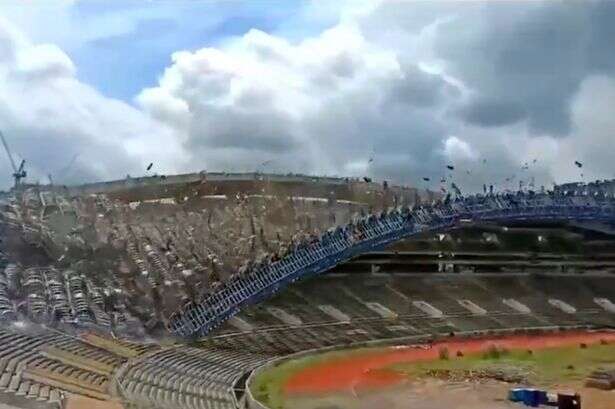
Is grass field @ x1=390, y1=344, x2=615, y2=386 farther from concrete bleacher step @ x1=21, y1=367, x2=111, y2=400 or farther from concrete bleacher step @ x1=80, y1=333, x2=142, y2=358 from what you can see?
concrete bleacher step @ x1=21, y1=367, x2=111, y2=400

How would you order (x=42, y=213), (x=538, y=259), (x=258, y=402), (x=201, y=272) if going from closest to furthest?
(x=258, y=402) < (x=42, y=213) < (x=201, y=272) < (x=538, y=259)

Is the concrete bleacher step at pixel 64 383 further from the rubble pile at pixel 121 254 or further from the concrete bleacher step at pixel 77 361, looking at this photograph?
the rubble pile at pixel 121 254

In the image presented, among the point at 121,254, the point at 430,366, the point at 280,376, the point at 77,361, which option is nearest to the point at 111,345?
the point at 77,361

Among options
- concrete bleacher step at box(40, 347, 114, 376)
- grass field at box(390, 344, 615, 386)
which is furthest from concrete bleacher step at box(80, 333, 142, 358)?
grass field at box(390, 344, 615, 386)

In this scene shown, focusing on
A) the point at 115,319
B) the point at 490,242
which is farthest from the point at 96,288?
the point at 490,242

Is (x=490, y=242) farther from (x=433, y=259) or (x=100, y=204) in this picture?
(x=100, y=204)

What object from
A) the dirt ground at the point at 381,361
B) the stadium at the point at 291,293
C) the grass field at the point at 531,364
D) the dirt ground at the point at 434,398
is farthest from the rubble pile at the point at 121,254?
the grass field at the point at 531,364
